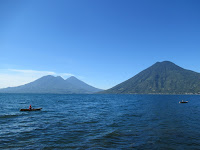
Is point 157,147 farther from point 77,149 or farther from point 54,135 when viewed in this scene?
point 54,135

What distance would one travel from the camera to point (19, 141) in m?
18.7

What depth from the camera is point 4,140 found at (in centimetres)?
1912

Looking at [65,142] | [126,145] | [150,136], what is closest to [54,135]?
[65,142]

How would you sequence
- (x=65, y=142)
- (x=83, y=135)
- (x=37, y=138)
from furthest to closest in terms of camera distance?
(x=83, y=135) → (x=37, y=138) → (x=65, y=142)

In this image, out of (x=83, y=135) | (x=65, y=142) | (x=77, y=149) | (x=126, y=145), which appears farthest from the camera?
(x=83, y=135)

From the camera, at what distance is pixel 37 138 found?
784 inches

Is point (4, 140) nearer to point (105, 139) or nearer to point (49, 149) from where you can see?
point (49, 149)

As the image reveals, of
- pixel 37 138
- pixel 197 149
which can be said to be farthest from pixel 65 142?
pixel 197 149

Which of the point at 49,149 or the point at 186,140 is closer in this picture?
the point at 49,149

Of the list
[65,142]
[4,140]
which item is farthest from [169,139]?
[4,140]

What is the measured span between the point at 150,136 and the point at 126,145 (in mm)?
5630

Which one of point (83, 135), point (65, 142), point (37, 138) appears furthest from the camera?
point (83, 135)

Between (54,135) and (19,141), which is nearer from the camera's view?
(19,141)

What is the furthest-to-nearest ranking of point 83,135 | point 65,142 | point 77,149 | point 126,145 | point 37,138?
point 83,135 < point 37,138 < point 65,142 < point 126,145 < point 77,149
